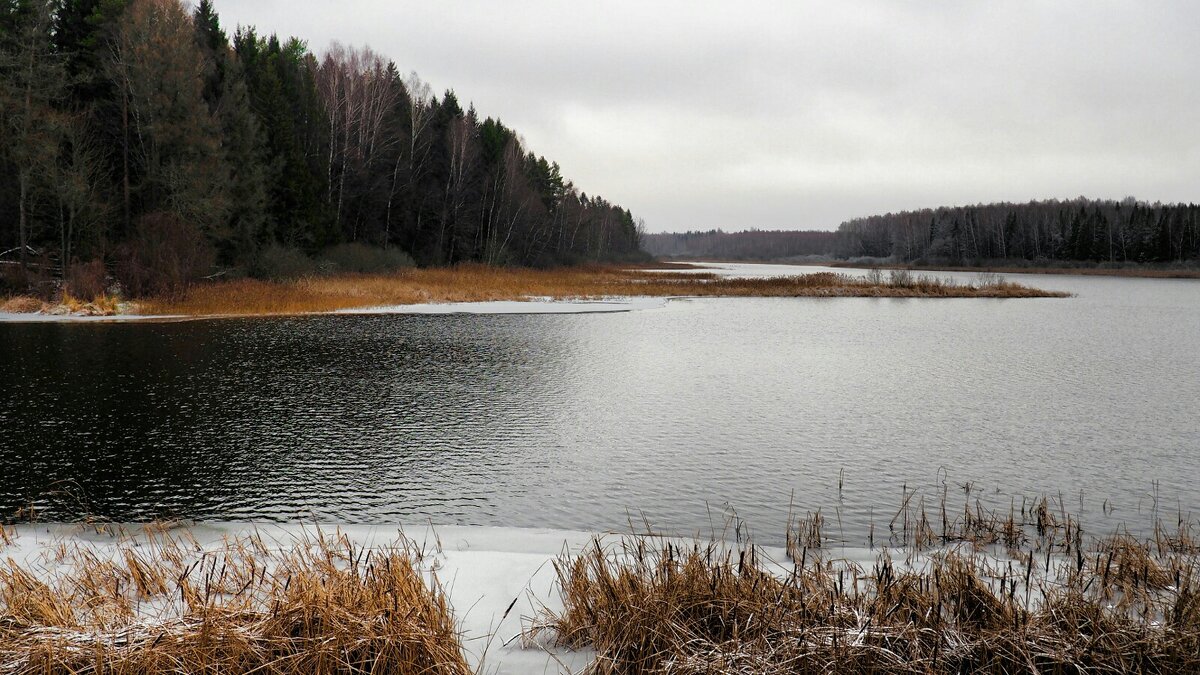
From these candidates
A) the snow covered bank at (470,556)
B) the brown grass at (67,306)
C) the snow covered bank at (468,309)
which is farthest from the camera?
the brown grass at (67,306)

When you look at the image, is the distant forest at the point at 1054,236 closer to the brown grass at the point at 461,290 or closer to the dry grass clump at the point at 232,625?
the brown grass at the point at 461,290

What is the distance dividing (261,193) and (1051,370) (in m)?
34.7

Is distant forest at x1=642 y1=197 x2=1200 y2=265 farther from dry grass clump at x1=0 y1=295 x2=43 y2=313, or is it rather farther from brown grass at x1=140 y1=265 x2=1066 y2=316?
dry grass clump at x1=0 y1=295 x2=43 y2=313

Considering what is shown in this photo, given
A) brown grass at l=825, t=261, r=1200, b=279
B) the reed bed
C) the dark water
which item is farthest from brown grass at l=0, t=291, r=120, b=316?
brown grass at l=825, t=261, r=1200, b=279

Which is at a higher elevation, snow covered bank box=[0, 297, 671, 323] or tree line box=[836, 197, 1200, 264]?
tree line box=[836, 197, 1200, 264]

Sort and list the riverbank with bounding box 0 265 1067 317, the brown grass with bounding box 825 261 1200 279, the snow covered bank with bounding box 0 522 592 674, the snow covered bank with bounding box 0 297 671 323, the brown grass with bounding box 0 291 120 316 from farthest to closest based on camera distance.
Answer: the brown grass with bounding box 825 261 1200 279
the riverbank with bounding box 0 265 1067 317
the brown grass with bounding box 0 291 120 316
the snow covered bank with bounding box 0 297 671 323
the snow covered bank with bounding box 0 522 592 674

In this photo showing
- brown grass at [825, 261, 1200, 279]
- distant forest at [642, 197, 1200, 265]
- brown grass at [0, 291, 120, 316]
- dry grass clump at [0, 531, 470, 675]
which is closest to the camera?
dry grass clump at [0, 531, 470, 675]

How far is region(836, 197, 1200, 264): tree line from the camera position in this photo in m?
97.4

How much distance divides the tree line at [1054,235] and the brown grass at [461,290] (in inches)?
2521

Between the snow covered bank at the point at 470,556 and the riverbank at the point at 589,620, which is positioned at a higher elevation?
the riverbank at the point at 589,620

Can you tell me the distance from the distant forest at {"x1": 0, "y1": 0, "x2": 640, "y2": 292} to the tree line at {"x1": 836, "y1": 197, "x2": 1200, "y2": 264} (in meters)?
91.2

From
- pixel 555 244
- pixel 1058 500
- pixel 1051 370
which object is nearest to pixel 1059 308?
pixel 1051 370

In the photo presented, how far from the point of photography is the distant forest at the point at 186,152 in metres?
28.0

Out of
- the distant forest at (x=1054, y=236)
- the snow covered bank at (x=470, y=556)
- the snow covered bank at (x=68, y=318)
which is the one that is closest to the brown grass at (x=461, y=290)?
the snow covered bank at (x=68, y=318)
